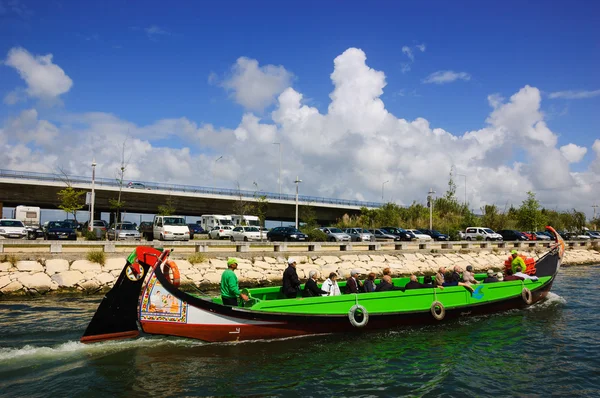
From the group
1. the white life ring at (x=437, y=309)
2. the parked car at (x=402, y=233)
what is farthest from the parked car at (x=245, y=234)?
the white life ring at (x=437, y=309)

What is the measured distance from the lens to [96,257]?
19.4m

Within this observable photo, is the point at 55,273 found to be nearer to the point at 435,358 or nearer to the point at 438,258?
the point at 435,358

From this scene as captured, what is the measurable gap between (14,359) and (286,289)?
263 inches

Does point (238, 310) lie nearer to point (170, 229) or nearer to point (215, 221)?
point (170, 229)

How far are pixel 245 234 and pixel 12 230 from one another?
17.0 m

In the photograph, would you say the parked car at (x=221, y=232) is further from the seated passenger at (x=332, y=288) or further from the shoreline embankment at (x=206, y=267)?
the seated passenger at (x=332, y=288)

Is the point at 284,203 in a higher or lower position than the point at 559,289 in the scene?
higher

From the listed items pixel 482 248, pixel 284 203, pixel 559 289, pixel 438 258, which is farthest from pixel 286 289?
pixel 284 203

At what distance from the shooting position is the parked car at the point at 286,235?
119ft

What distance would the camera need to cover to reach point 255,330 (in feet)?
36.6

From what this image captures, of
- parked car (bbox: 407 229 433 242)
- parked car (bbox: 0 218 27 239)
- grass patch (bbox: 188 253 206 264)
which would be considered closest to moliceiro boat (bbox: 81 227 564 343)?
grass patch (bbox: 188 253 206 264)

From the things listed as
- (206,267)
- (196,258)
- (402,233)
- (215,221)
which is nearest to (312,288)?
(206,267)

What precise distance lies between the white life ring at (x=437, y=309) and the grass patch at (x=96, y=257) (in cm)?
1417

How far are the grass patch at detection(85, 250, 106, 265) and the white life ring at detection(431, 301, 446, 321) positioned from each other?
1417 centimetres
